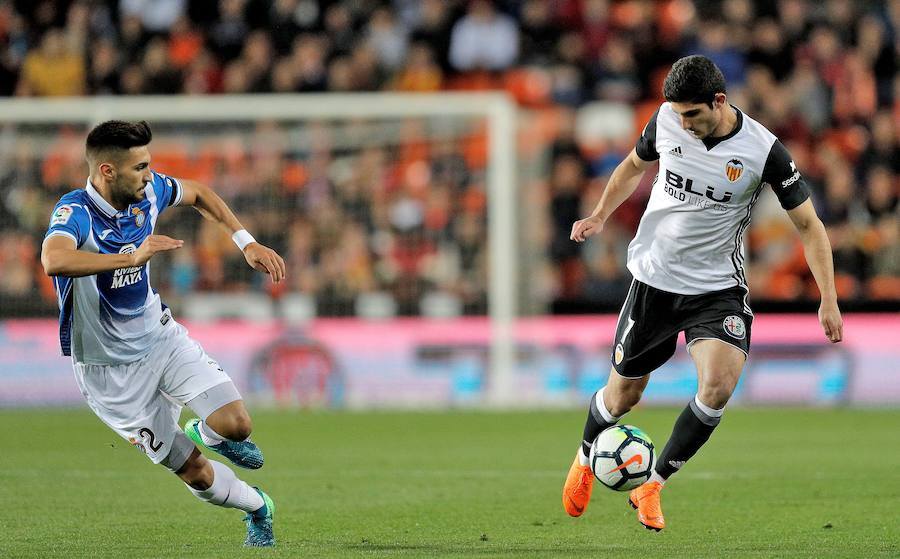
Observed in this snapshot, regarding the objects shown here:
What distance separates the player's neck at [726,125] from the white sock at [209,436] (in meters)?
2.81

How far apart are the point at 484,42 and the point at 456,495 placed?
1126cm

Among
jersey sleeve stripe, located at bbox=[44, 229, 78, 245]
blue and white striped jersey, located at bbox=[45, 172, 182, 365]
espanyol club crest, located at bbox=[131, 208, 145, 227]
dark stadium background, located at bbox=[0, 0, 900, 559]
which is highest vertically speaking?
jersey sleeve stripe, located at bbox=[44, 229, 78, 245]

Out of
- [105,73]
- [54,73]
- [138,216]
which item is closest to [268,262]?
[138,216]

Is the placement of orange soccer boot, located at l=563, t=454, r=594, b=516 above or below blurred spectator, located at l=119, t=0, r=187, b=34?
below

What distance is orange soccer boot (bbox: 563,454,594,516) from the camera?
7664 millimetres

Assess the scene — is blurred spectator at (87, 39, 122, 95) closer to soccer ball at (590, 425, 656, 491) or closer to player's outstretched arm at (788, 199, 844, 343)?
soccer ball at (590, 425, 656, 491)

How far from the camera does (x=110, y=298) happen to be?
6984 mm

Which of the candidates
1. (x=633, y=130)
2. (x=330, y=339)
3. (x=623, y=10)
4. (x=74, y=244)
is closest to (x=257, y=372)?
(x=330, y=339)

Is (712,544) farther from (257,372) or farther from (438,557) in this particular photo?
(257,372)

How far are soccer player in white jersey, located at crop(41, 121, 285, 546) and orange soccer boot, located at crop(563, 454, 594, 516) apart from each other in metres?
1.63

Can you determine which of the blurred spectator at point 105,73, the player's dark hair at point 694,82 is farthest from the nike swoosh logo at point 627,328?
the blurred spectator at point 105,73

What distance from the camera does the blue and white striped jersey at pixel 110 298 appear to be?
22.5ft

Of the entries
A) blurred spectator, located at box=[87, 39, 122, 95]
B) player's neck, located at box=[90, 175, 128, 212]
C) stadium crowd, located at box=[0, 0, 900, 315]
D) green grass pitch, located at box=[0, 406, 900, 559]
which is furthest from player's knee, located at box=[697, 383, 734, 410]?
blurred spectator, located at box=[87, 39, 122, 95]

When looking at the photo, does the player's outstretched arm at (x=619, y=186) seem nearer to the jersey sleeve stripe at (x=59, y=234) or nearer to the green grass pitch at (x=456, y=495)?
the green grass pitch at (x=456, y=495)
